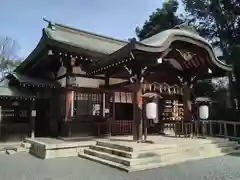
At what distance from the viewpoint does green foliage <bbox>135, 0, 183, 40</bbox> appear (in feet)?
81.4

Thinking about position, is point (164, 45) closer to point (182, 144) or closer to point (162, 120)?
point (182, 144)

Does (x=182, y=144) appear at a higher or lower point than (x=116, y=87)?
lower

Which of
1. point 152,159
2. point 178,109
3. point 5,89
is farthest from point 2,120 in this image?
point 178,109

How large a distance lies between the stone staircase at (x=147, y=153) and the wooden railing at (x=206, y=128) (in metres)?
1.64

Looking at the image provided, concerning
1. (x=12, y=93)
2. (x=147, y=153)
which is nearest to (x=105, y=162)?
(x=147, y=153)

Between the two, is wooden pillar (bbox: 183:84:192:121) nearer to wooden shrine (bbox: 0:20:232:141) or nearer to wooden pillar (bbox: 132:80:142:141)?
wooden shrine (bbox: 0:20:232:141)

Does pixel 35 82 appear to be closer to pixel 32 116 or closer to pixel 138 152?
pixel 32 116

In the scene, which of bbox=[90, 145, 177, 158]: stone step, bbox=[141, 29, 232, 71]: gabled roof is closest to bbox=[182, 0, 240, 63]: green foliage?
bbox=[141, 29, 232, 71]: gabled roof

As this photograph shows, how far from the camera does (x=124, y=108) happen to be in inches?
539

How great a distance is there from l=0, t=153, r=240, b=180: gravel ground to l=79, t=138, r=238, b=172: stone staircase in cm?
31

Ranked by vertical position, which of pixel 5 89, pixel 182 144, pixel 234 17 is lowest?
pixel 182 144

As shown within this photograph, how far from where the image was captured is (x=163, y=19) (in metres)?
25.1

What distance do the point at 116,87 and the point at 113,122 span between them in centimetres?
210

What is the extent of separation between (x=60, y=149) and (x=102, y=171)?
292 centimetres
